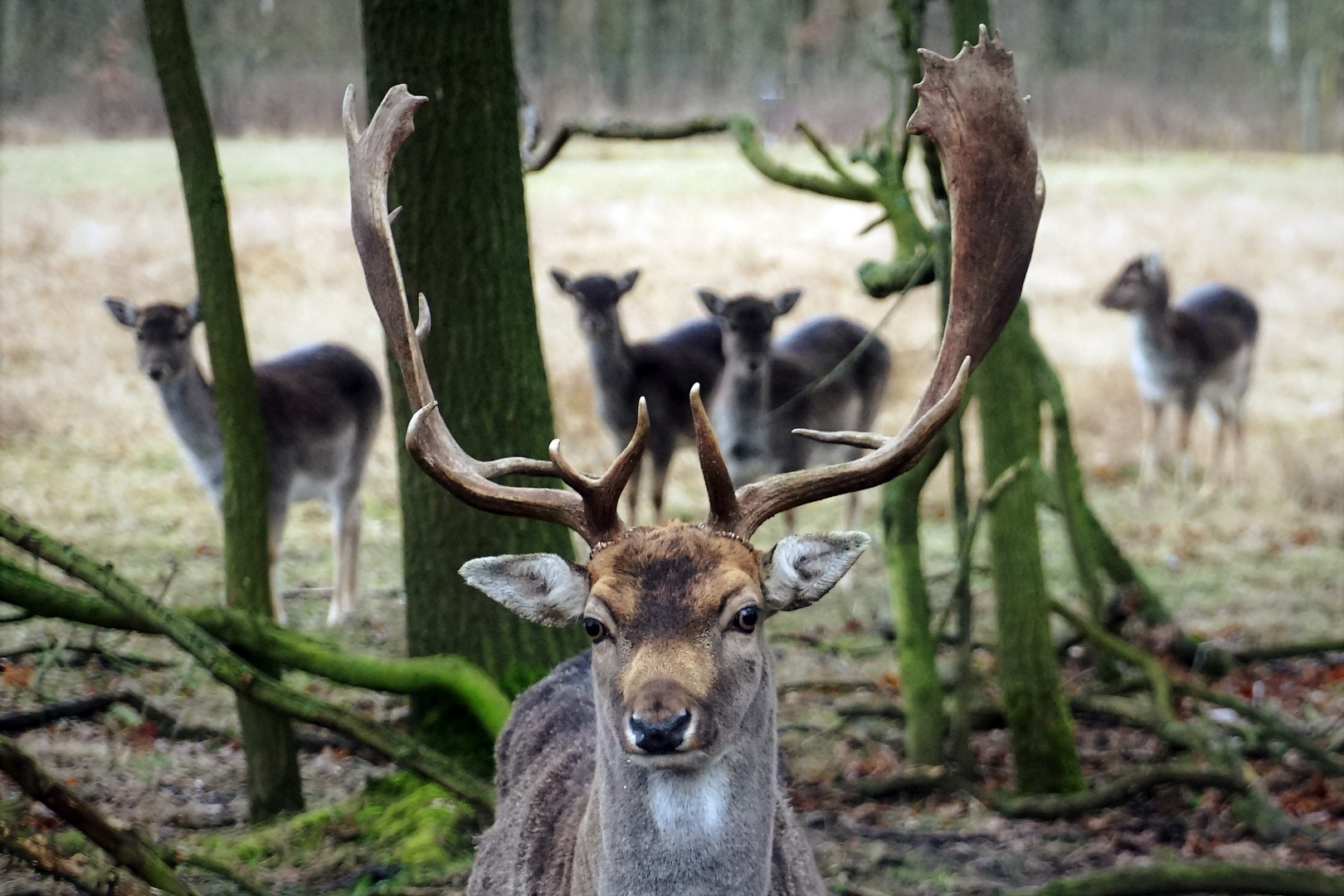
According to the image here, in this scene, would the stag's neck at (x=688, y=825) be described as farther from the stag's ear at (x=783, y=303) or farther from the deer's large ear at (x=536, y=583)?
the stag's ear at (x=783, y=303)

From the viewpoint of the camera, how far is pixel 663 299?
13.5 m

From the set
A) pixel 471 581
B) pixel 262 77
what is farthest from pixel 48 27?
pixel 471 581

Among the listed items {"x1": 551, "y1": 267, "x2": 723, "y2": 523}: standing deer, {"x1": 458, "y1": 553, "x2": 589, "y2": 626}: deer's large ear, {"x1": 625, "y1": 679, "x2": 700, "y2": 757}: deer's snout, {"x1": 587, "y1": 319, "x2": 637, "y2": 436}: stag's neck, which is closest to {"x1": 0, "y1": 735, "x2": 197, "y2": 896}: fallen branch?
{"x1": 458, "y1": 553, "x2": 589, "y2": 626}: deer's large ear

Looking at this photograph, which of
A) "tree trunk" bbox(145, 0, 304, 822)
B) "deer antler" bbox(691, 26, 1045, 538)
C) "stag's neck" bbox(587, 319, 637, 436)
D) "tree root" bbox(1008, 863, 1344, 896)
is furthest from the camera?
"stag's neck" bbox(587, 319, 637, 436)

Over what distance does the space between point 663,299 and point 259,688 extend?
31.4 feet

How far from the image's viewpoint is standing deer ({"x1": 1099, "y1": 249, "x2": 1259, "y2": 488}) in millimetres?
12234

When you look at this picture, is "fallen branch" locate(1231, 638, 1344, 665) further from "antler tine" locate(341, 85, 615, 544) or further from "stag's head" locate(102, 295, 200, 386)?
"stag's head" locate(102, 295, 200, 386)

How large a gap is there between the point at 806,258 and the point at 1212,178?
20.5ft

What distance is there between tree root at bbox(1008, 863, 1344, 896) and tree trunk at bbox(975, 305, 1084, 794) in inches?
55.0

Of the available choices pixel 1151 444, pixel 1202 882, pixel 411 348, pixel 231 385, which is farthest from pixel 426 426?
pixel 1151 444

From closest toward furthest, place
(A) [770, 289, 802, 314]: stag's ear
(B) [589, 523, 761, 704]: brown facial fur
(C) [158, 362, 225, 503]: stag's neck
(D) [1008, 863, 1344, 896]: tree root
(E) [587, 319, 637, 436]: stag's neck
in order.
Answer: (B) [589, 523, 761, 704]: brown facial fur
(D) [1008, 863, 1344, 896]: tree root
(C) [158, 362, 225, 503]: stag's neck
(A) [770, 289, 802, 314]: stag's ear
(E) [587, 319, 637, 436]: stag's neck

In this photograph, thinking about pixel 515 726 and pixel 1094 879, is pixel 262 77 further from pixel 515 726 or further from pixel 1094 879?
pixel 1094 879

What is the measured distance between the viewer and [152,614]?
4172mm

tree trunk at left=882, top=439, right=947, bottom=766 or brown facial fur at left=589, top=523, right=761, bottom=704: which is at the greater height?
brown facial fur at left=589, top=523, right=761, bottom=704
